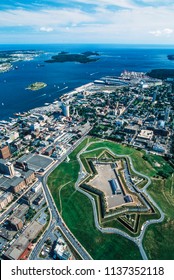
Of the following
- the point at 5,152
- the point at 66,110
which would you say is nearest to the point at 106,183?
the point at 5,152

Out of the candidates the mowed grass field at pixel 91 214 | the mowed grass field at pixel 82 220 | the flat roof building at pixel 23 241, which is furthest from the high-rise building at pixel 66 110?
the flat roof building at pixel 23 241

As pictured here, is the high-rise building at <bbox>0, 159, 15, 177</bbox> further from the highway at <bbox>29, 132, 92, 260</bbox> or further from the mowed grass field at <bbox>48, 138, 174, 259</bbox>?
the mowed grass field at <bbox>48, 138, 174, 259</bbox>

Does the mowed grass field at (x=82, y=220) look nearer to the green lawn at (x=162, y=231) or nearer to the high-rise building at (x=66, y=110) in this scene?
the green lawn at (x=162, y=231)

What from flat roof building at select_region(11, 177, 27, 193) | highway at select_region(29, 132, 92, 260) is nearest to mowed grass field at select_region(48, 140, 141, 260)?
highway at select_region(29, 132, 92, 260)

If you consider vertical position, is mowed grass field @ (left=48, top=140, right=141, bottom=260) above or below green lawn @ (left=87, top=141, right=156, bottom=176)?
below

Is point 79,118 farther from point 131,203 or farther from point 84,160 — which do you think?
point 131,203
